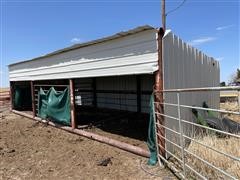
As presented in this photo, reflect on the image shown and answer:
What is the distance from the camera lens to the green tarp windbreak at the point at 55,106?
968 cm

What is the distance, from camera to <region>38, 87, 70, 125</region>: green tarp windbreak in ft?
31.8

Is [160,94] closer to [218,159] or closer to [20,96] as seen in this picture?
[218,159]

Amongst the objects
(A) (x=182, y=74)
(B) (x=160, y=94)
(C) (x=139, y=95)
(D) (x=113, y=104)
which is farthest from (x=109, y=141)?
(D) (x=113, y=104)

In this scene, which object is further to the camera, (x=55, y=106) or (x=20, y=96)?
(x=20, y=96)

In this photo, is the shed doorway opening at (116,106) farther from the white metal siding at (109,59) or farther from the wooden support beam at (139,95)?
the white metal siding at (109,59)

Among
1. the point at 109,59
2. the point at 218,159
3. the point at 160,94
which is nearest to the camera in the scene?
the point at 218,159

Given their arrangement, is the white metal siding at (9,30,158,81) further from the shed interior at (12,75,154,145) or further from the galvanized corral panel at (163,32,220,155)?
the shed interior at (12,75,154,145)

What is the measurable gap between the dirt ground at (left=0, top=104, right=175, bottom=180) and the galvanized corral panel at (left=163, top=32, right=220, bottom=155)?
3.40 feet

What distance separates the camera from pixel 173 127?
5.97m

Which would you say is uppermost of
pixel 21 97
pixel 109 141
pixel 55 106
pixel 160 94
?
pixel 160 94

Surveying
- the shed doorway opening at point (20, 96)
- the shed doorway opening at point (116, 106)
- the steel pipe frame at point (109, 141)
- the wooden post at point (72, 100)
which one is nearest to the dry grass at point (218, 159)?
the steel pipe frame at point (109, 141)

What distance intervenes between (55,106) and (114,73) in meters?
4.15

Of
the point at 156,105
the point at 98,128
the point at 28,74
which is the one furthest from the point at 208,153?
the point at 28,74

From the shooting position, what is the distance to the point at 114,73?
6965 millimetres
